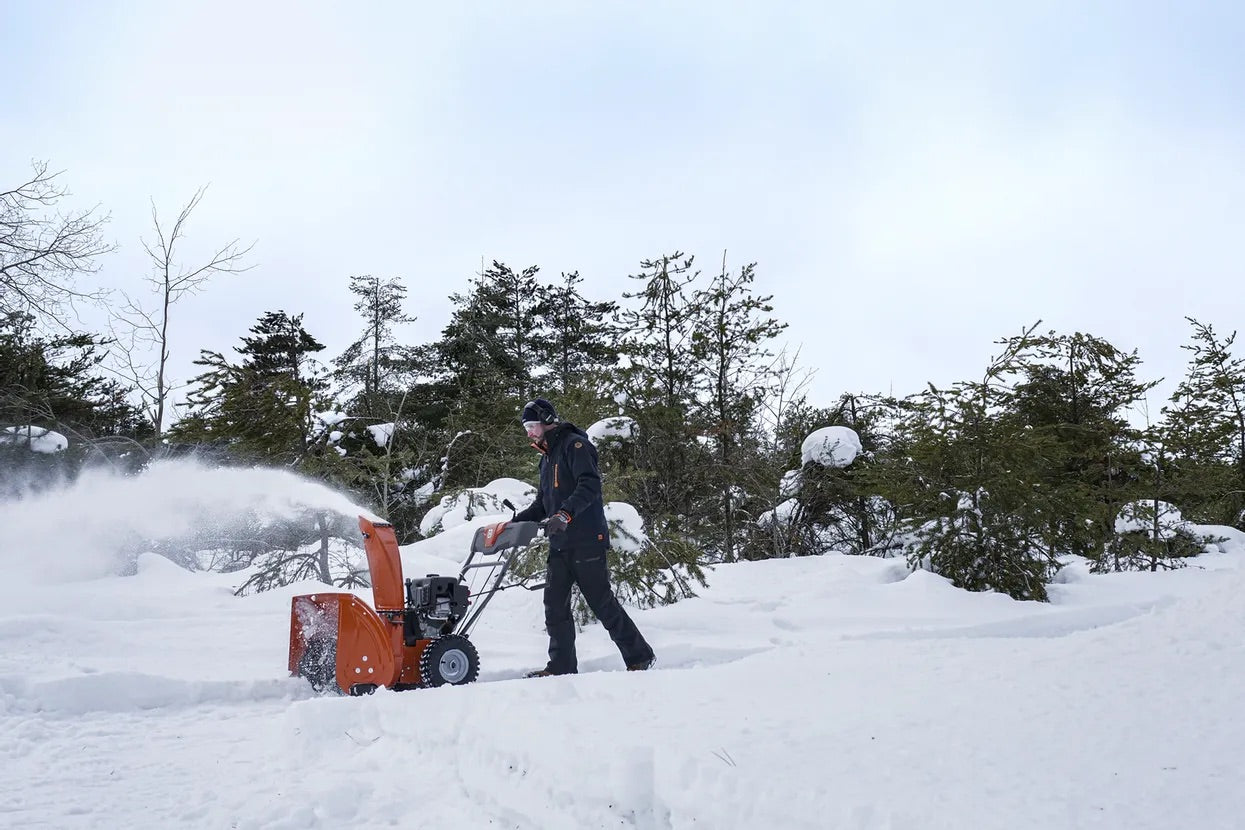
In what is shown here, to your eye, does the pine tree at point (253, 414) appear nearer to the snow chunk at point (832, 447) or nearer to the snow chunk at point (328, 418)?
the snow chunk at point (328, 418)

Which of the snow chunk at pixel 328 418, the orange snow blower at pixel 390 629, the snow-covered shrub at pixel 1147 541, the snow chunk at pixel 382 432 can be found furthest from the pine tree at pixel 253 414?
the snow-covered shrub at pixel 1147 541

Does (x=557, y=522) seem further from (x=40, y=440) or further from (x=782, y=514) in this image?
(x=40, y=440)

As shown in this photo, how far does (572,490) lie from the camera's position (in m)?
5.79

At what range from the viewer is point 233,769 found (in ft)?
12.5

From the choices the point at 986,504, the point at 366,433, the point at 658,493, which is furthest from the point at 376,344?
the point at 986,504

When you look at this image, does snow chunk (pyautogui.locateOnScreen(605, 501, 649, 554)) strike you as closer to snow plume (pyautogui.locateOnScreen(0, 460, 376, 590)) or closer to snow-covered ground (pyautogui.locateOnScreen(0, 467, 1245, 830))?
snow-covered ground (pyautogui.locateOnScreen(0, 467, 1245, 830))

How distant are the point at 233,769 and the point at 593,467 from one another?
2.80m

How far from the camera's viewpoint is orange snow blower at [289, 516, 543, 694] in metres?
5.15

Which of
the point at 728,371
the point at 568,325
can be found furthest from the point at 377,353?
the point at 728,371

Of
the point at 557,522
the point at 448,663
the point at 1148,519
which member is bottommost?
the point at 448,663

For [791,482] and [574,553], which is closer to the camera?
[574,553]

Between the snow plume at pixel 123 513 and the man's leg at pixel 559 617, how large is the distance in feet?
6.52

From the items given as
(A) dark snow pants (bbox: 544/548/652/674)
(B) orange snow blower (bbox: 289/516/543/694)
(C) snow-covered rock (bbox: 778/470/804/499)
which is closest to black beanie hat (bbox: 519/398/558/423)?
(B) orange snow blower (bbox: 289/516/543/694)

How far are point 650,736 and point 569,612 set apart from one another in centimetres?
262
